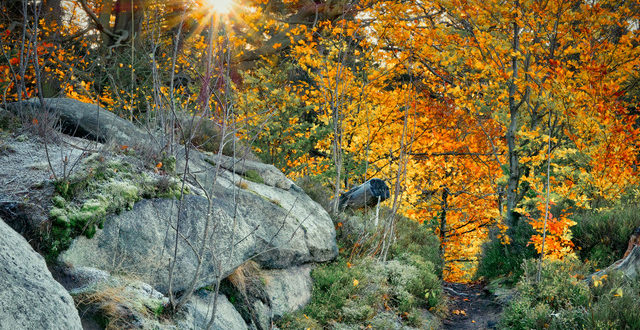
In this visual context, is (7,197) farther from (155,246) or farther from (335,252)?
(335,252)

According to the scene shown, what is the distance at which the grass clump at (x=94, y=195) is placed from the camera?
10.1 ft

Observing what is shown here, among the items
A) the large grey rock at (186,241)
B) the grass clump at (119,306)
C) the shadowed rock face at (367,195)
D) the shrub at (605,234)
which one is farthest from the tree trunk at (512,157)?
the grass clump at (119,306)

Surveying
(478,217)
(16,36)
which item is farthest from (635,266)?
(16,36)

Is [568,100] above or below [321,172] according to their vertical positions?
above

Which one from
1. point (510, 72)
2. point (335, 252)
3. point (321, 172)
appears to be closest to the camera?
point (335, 252)

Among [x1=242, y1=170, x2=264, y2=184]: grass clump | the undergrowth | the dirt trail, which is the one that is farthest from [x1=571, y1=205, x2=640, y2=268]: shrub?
[x1=242, y1=170, x2=264, y2=184]: grass clump

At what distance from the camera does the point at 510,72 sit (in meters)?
7.88

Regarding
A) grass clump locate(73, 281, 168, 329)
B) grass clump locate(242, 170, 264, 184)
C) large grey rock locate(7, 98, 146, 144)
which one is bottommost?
grass clump locate(73, 281, 168, 329)

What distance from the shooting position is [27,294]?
1962mm

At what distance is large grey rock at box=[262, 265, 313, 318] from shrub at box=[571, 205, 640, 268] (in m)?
4.18

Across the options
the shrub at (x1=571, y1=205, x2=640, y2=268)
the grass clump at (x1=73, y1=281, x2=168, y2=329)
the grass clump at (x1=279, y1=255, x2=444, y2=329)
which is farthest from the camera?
the shrub at (x1=571, y1=205, x2=640, y2=268)

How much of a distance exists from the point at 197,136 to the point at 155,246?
359 centimetres

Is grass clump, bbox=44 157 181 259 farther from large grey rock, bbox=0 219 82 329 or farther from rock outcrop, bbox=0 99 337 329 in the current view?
large grey rock, bbox=0 219 82 329

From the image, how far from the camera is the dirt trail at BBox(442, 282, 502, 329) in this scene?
615 centimetres
